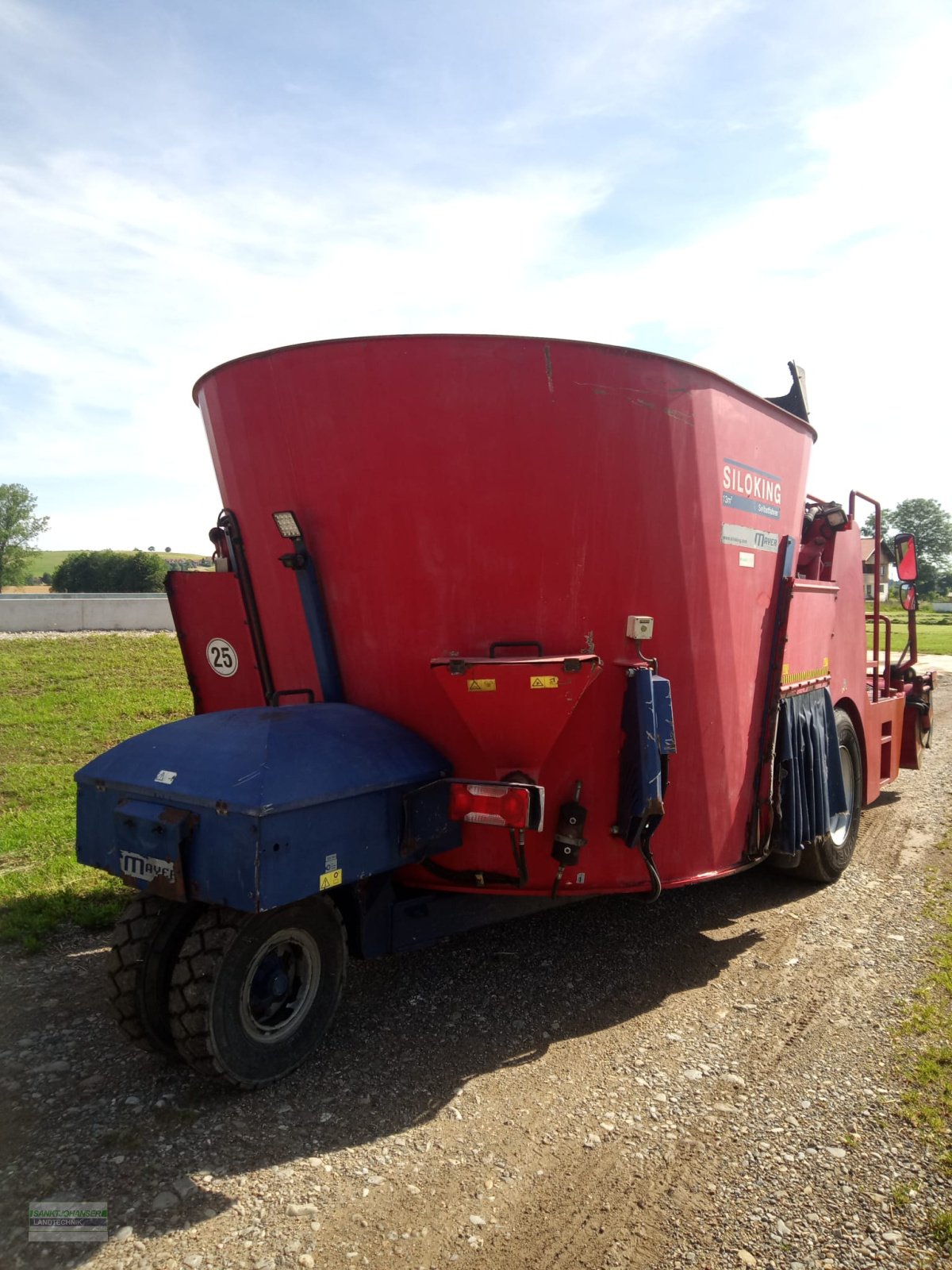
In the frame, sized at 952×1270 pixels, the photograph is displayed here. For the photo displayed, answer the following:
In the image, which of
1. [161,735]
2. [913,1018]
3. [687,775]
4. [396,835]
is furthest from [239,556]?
[913,1018]

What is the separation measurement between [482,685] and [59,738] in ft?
24.9

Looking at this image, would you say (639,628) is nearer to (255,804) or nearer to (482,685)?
(482,685)

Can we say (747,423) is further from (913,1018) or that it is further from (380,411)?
(913,1018)

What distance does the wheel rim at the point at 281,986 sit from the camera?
340 cm

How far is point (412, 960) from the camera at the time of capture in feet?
15.2

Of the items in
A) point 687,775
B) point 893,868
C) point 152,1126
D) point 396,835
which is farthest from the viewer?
point 893,868

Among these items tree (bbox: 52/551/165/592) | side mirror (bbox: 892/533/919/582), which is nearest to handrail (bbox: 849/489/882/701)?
side mirror (bbox: 892/533/919/582)

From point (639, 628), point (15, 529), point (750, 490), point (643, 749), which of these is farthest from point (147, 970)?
point (15, 529)

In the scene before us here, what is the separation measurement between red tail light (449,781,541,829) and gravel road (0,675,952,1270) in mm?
1001

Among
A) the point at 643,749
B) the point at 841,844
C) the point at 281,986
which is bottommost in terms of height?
the point at 841,844

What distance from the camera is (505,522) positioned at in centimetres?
386

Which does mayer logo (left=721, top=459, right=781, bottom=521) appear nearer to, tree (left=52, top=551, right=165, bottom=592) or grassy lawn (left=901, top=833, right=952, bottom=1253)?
grassy lawn (left=901, top=833, right=952, bottom=1253)

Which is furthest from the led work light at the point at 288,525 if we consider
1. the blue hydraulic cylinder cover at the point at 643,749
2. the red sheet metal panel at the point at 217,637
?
the blue hydraulic cylinder cover at the point at 643,749

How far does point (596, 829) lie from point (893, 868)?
3314 mm
